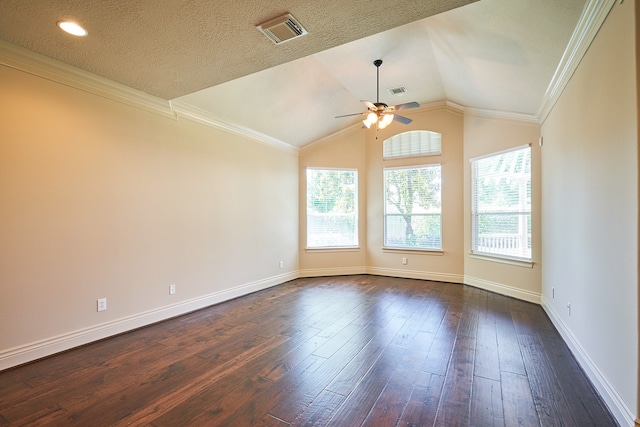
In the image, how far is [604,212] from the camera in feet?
6.71

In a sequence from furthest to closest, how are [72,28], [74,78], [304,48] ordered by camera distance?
[74,78], [304,48], [72,28]

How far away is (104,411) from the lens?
1.89m

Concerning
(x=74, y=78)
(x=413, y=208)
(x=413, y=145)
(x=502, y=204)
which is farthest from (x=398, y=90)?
(x=74, y=78)

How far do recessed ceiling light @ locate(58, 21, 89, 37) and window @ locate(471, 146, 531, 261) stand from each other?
5263mm

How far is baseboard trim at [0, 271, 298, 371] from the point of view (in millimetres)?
2455

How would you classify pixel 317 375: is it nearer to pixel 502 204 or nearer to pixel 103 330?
pixel 103 330

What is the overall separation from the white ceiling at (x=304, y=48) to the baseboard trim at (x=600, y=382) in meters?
2.65

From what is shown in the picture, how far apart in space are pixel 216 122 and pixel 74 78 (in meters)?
1.67

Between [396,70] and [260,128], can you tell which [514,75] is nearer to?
[396,70]

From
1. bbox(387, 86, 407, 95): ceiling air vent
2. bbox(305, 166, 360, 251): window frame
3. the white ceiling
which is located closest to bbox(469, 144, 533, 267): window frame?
the white ceiling

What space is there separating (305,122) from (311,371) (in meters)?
4.13

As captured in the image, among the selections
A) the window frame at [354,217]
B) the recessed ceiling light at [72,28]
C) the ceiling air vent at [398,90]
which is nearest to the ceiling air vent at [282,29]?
the recessed ceiling light at [72,28]

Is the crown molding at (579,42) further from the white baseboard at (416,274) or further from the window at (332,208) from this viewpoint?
the window at (332,208)

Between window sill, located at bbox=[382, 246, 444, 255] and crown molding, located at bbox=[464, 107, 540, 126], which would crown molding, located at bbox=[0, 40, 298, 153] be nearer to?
window sill, located at bbox=[382, 246, 444, 255]
